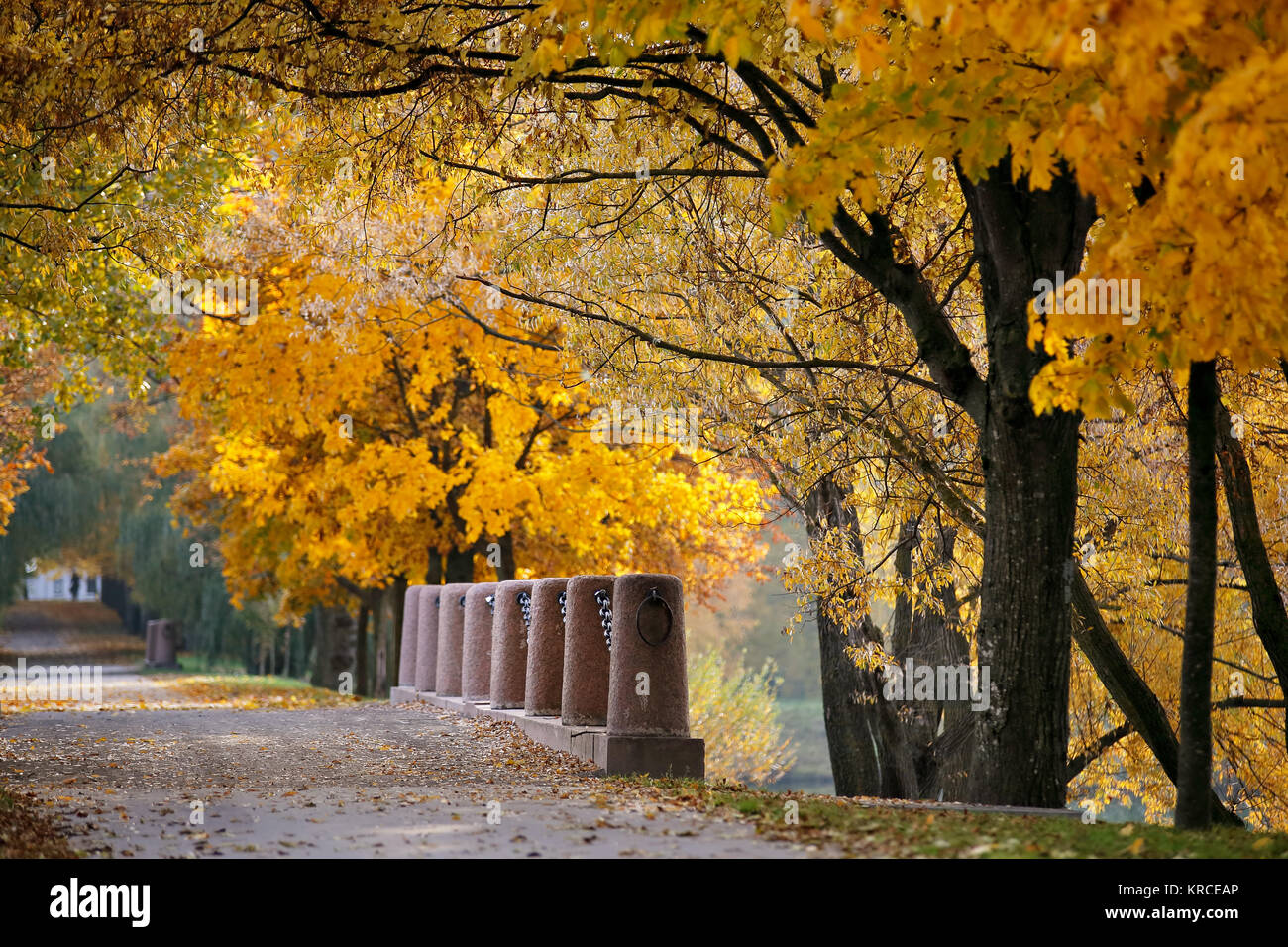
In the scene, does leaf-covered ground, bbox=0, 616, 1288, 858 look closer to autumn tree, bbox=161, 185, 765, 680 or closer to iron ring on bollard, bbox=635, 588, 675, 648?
iron ring on bollard, bbox=635, 588, 675, 648

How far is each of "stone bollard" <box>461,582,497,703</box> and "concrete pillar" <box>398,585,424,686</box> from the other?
3522mm

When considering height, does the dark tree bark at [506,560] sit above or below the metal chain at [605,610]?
above

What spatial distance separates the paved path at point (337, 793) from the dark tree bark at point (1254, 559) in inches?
231

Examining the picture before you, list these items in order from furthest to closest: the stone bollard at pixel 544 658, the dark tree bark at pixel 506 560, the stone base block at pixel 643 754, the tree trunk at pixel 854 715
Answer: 1. the dark tree bark at pixel 506 560
2. the tree trunk at pixel 854 715
3. the stone bollard at pixel 544 658
4. the stone base block at pixel 643 754

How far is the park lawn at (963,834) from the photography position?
558cm

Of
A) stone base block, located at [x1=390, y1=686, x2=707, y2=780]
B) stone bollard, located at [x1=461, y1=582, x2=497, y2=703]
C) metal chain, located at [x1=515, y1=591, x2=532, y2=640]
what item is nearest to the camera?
stone base block, located at [x1=390, y1=686, x2=707, y2=780]

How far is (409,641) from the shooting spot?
62.6 feet

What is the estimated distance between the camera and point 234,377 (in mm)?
19359

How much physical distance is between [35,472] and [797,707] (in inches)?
2627

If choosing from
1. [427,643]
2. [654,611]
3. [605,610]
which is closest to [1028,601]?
[654,611]

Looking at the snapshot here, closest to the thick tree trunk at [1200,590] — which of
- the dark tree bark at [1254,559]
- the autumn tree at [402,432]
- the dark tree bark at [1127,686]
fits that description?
the dark tree bark at [1127,686]

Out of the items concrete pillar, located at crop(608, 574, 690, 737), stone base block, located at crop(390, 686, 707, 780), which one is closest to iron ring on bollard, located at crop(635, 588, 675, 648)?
concrete pillar, located at crop(608, 574, 690, 737)

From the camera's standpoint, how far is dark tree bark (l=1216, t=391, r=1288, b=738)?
428 inches

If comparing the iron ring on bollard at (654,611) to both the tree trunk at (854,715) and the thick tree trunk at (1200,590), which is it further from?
the tree trunk at (854,715)
